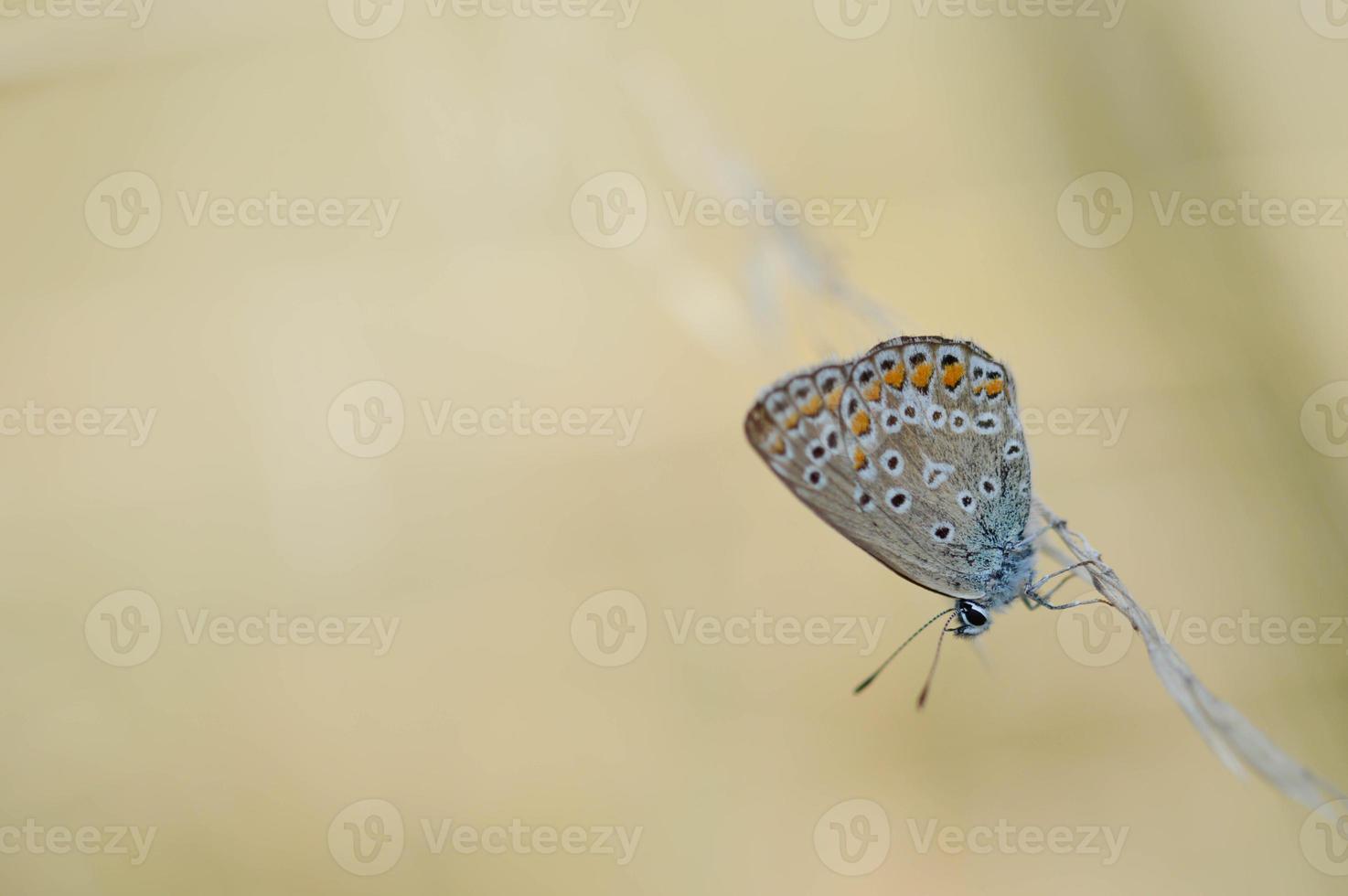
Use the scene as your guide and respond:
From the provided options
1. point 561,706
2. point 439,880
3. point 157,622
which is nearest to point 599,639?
point 561,706

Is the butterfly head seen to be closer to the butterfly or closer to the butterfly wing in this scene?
the butterfly

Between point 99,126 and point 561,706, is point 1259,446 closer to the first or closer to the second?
point 561,706

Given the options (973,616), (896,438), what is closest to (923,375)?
(896,438)

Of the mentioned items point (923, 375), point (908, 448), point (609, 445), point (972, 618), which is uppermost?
point (923, 375)

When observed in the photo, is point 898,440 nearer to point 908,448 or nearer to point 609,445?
point 908,448

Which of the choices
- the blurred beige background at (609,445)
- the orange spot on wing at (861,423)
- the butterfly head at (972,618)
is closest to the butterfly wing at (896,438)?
the orange spot on wing at (861,423)

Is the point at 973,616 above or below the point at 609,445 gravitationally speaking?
below
